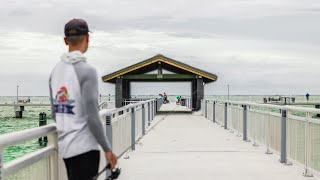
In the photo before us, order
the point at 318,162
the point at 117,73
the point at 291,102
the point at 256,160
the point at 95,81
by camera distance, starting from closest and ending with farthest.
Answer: the point at 95,81 → the point at 318,162 → the point at 256,160 → the point at 117,73 → the point at 291,102

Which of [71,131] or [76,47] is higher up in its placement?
[76,47]

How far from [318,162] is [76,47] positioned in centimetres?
557

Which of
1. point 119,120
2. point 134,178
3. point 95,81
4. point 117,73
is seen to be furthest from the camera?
point 117,73

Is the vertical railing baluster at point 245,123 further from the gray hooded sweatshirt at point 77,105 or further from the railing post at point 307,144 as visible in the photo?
the gray hooded sweatshirt at point 77,105

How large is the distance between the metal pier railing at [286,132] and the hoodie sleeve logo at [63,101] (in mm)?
5142

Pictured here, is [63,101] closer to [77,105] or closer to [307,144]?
[77,105]

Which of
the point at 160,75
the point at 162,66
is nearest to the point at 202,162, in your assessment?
the point at 160,75

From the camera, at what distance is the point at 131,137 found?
12.3 m

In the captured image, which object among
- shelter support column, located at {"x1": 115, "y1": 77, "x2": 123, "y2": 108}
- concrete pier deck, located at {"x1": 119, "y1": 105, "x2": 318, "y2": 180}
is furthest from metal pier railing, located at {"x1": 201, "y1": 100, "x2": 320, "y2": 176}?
shelter support column, located at {"x1": 115, "y1": 77, "x2": 123, "y2": 108}

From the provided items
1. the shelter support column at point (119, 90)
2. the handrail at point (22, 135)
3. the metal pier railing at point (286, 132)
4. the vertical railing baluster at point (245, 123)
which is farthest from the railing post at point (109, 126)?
the shelter support column at point (119, 90)

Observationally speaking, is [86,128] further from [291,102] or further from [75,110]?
[291,102]

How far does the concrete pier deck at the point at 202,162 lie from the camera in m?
9.04

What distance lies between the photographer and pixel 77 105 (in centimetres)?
368

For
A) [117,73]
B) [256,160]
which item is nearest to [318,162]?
[256,160]
